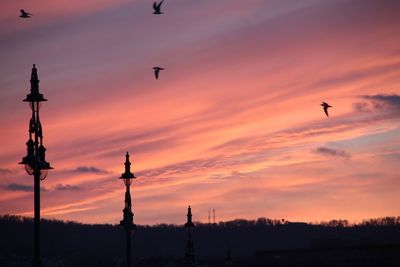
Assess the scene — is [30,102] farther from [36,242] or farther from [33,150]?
[36,242]

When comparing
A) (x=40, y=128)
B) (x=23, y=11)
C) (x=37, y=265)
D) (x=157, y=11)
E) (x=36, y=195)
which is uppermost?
(x=157, y=11)

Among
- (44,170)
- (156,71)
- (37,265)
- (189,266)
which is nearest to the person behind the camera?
(37,265)

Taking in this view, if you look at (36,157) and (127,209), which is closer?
(36,157)

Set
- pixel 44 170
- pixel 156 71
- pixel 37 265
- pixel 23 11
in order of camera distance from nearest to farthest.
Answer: pixel 37 265
pixel 44 170
pixel 23 11
pixel 156 71

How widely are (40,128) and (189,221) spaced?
1089 inches

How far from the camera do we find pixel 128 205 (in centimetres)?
4603

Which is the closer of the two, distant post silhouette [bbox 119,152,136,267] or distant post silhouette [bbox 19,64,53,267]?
distant post silhouette [bbox 19,64,53,267]

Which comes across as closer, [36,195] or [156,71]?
[36,195]

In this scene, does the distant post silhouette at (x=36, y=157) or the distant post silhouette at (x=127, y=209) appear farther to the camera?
the distant post silhouette at (x=127, y=209)

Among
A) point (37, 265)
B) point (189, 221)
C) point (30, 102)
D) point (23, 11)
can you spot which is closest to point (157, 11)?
point (189, 221)

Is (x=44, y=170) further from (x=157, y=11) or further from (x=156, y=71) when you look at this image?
(x=156, y=71)

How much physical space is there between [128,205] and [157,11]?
1626 cm

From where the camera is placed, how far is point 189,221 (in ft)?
192

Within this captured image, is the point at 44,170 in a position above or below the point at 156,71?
below
